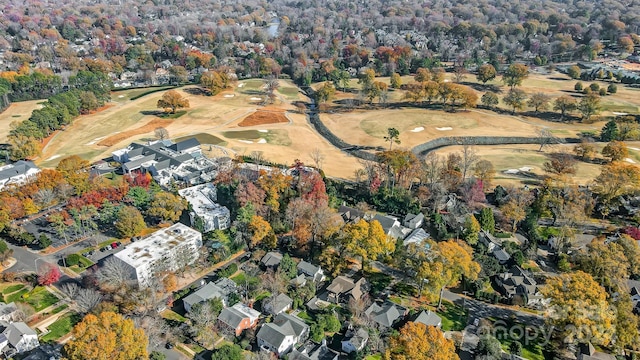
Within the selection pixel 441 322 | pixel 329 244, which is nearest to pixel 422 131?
pixel 329 244

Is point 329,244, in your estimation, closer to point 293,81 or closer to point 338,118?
point 338,118

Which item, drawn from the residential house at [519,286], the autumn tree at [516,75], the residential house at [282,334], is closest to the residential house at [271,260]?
the residential house at [282,334]

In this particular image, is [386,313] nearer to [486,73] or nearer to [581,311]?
[581,311]

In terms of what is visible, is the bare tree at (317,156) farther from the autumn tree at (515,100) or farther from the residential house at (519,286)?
the autumn tree at (515,100)

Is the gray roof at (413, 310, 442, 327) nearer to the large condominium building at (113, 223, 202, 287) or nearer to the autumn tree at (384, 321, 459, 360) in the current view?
the autumn tree at (384, 321, 459, 360)

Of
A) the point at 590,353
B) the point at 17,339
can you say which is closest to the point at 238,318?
the point at 17,339
